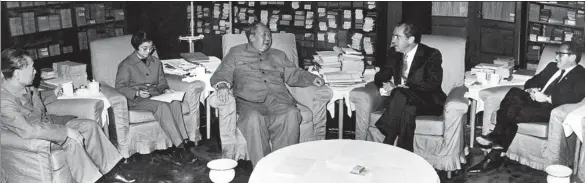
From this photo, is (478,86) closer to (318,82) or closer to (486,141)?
(486,141)

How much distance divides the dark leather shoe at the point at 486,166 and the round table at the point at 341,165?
1051 mm

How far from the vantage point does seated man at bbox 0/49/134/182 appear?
3930mm

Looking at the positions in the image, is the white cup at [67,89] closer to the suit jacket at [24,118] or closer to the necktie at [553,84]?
the suit jacket at [24,118]

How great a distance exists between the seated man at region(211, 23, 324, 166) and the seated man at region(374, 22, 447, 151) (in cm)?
54

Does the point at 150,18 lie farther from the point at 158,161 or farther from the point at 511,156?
the point at 511,156

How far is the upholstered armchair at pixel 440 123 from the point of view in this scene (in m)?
4.66

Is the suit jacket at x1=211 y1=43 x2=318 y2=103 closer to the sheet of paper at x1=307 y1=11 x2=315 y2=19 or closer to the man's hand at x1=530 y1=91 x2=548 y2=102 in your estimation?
the man's hand at x1=530 y1=91 x2=548 y2=102

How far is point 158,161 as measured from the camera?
5.03 m

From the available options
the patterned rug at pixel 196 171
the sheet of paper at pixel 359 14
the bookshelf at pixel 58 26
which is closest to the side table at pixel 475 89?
the patterned rug at pixel 196 171

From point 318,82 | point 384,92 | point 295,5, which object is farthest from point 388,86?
point 295,5

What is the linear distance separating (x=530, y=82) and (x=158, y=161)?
107 inches

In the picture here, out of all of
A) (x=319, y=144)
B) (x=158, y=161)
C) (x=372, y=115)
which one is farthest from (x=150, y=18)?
(x=319, y=144)

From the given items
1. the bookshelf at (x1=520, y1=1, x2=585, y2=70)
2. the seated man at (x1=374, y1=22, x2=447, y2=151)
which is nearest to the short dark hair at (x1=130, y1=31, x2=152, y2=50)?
the seated man at (x1=374, y1=22, x2=447, y2=151)

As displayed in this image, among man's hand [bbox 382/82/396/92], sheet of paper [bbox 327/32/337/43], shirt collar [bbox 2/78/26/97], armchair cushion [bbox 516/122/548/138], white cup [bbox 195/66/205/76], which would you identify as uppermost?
sheet of paper [bbox 327/32/337/43]
